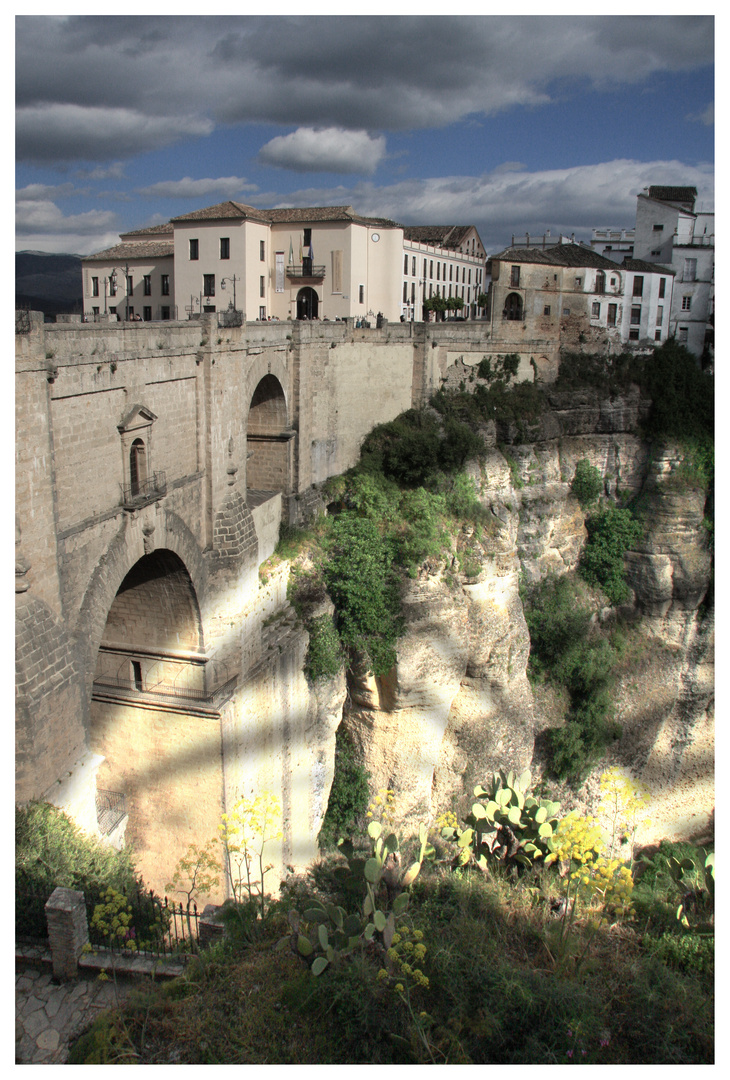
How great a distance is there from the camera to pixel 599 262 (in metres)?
30.4

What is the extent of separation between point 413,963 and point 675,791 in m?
23.2

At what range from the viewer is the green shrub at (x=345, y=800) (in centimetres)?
1947

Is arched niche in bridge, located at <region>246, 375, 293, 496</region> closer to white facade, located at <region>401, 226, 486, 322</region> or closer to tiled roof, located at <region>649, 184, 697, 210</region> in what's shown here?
white facade, located at <region>401, 226, 486, 322</region>

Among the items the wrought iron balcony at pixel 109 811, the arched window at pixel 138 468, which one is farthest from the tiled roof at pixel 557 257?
the wrought iron balcony at pixel 109 811

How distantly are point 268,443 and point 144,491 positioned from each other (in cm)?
707

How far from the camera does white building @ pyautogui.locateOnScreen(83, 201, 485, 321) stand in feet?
95.3

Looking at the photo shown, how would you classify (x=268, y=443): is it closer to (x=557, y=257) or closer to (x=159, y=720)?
(x=159, y=720)

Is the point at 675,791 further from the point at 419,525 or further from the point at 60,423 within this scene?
the point at 60,423

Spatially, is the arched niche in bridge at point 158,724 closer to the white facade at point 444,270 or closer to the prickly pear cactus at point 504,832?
the prickly pear cactus at point 504,832

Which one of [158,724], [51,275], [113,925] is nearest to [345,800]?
[158,724]

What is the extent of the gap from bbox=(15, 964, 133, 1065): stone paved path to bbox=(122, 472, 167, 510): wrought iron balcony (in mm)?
6323

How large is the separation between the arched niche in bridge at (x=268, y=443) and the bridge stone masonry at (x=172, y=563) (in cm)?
5

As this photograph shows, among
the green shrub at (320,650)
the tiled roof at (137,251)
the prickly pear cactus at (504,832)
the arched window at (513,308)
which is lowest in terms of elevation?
the prickly pear cactus at (504,832)

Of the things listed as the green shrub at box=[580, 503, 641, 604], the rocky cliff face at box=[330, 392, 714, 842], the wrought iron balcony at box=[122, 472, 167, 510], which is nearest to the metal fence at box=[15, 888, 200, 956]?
the wrought iron balcony at box=[122, 472, 167, 510]
